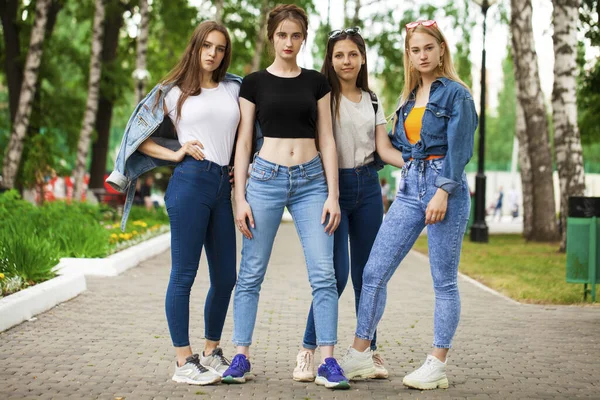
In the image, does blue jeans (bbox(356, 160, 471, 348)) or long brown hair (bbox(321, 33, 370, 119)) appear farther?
long brown hair (bbox(321, 33, 370, 119))

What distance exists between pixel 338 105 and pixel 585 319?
4.20 metres

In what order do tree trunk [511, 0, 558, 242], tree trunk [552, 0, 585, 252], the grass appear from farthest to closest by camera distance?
tree trunk [511, 0, 558, 242], tree trunk [552, 0, 585, 252], the grass

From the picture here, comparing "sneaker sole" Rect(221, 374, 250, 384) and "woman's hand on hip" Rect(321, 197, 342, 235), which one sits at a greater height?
"woman's hand on hip" Rect(321, 197, 342, 235)

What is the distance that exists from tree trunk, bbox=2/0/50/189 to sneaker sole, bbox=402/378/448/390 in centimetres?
1731

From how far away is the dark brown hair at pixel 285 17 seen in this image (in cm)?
569

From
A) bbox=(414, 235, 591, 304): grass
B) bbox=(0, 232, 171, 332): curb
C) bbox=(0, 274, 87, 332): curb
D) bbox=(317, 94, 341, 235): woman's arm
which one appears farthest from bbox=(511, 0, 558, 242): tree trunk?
bbox=(317, 94, 341, 235): woman's arm

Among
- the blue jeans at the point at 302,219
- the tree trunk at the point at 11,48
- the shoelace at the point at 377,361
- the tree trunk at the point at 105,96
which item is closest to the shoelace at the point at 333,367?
the blue jeans at the point at 302,219

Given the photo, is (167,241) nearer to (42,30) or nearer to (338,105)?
(42,30)

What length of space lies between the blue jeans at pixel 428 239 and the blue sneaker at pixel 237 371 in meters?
0.69

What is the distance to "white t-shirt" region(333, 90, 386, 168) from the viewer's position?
5.93 m

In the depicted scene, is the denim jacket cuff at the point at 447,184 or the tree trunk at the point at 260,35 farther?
the tree trunk at the point at 260,35

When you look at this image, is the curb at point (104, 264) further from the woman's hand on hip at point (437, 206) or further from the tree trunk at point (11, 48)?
the tree trunk at point (11, 48)

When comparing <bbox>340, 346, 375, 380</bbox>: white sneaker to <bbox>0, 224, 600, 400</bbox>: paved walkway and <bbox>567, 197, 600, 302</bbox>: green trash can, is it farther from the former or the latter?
<bbox>567, 197, 600, 302</bbox>: green trash can

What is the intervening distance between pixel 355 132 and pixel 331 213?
56 cm
